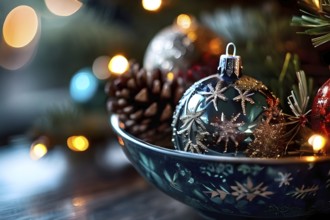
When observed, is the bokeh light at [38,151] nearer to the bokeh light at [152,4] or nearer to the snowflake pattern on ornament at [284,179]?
the bokeh light at [152,4]

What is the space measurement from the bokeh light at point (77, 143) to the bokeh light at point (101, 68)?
12cm

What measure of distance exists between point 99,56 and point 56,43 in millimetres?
81

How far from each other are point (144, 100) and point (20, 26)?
40cm

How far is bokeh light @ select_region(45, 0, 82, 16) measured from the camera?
812mm

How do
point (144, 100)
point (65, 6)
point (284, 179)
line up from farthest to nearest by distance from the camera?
point (65, 6) < point (144, 100) < point (284, 179)

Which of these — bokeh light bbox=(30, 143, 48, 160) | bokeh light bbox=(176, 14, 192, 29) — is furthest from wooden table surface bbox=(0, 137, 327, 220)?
bokeh light bbox=(176, 14, 192, 29)

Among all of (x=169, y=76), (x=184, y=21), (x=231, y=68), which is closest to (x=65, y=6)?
(x=184, y=21)

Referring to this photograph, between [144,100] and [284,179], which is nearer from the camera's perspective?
[284,179]

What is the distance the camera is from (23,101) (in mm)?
902

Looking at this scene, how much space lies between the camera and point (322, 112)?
1.34 ft

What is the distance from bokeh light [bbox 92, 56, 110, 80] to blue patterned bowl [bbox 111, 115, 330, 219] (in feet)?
1.38

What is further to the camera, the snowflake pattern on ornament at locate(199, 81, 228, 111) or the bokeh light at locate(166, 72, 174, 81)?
the bokeh light at locate(166, 72, 174, 81)

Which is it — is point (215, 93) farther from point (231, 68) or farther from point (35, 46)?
point (35, 46)

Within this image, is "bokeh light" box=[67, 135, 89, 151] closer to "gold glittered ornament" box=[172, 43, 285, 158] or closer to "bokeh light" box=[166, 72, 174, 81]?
"bokeh light" box=[166, 72, 174, 81]
